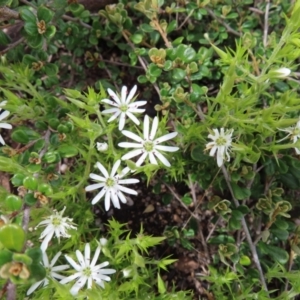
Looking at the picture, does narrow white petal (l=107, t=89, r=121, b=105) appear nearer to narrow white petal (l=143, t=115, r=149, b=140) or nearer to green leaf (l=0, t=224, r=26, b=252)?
narrow white petal (l=143, t=115, r=149, b=140)

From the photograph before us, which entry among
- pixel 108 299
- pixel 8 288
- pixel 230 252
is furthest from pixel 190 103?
pixel 8 288

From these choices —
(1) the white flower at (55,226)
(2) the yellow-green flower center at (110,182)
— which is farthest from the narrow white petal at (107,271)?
(2) the yellow-green flower center at (110,182)

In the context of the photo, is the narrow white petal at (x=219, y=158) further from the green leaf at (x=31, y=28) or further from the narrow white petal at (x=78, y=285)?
the green leaf at (x=31, y=28)

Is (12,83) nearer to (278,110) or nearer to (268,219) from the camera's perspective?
(278,110)

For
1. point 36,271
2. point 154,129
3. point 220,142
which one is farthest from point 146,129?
point 36,271

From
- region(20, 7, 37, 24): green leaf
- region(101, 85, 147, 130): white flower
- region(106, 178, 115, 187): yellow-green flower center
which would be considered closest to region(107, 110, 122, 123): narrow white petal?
region(101, 85, 147, 130): white flower

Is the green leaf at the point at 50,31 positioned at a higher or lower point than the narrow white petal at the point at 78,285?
higher
